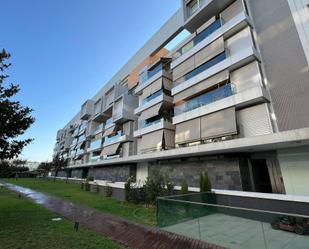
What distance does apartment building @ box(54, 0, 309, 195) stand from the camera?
10594 millimetres

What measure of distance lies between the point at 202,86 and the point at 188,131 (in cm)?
399

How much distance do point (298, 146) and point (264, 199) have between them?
3.68 m

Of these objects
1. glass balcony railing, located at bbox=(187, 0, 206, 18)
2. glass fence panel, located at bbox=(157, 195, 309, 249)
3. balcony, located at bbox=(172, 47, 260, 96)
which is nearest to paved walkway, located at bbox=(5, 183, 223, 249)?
glass fence panel, located at bbox=(157, 195, 309, 249)

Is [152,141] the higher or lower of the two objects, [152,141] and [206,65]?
the lower

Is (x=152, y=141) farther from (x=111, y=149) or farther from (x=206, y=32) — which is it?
(x=206, y=32)

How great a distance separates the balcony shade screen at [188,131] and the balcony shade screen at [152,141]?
8.70 feet

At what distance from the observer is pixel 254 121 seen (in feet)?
39.8

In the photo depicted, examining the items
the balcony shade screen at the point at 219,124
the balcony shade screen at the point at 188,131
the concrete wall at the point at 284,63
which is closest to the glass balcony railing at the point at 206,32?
the concrete wall at the point at 284,63

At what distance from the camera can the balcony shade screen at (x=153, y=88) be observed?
21109 mm

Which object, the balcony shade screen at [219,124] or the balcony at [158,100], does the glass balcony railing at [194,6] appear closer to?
the balcony at [158,100]

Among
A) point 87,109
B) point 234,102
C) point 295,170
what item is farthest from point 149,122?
point 87,109

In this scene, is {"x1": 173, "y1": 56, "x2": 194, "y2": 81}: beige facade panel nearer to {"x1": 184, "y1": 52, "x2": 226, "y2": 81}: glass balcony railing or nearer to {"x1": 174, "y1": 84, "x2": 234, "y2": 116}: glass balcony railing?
{"x1": 184, "y1": 52, "x2": 226, "y2": 81}: glass balcony railing

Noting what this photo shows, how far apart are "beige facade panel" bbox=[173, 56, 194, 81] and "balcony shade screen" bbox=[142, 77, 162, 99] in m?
2.39

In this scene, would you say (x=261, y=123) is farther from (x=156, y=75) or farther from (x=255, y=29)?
(x=156, y=75)
